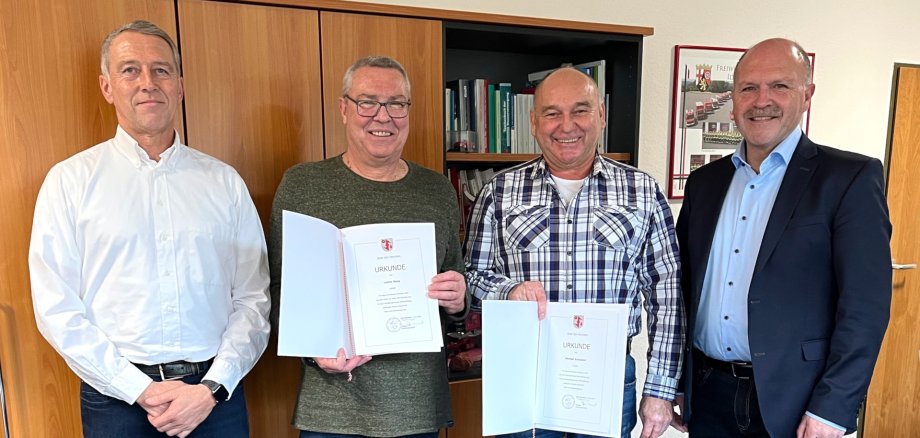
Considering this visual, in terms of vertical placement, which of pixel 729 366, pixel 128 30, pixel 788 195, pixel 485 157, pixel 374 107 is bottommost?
pixel 729 366

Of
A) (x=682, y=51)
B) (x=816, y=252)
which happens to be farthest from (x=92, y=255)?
(x=682, y=51)

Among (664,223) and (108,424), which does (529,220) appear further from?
(108,424)

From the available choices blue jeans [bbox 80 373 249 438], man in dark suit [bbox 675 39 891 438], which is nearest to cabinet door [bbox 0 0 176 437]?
blue jeans [bbox 80 373 249 438]

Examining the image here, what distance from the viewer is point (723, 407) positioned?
5.07 ft

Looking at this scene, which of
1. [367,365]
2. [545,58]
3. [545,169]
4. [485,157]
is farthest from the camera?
[545,58]

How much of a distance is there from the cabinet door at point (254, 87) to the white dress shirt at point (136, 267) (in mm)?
233

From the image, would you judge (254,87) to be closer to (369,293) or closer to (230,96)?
(230,96)

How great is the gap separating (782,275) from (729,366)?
1.01 ft

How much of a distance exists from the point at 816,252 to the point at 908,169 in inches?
85.3

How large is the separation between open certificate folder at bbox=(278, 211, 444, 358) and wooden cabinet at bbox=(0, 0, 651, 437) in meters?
0.53

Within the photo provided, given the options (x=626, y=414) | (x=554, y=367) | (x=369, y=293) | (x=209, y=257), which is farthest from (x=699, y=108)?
(x=209, y=257)

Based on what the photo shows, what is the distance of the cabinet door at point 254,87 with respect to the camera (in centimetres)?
162

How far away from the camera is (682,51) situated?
2.59 m

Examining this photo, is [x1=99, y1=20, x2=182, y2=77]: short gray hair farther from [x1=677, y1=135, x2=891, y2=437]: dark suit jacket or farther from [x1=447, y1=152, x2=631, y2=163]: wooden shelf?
[x1=677, y1=135, x2=891, y2=437]: dark suit jacket
